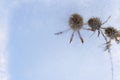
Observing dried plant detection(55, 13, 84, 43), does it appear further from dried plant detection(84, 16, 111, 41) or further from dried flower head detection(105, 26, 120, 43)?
dried flower head detection(105, 26, 120, 43)

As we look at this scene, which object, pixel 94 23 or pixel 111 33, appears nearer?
pixel 94 23

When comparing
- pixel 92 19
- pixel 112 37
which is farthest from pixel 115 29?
pixel 92 19

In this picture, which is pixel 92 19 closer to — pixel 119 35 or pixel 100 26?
pixel 100 26

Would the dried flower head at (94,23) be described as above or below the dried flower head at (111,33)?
above

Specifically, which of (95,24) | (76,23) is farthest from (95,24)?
(76,23)

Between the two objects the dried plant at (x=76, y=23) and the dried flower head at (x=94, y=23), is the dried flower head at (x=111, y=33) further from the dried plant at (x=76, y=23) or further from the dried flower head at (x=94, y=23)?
the dried plant at (x=76, y=23)

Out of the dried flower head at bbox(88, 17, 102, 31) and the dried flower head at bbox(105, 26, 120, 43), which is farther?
the dried flower head at bbox(105, 26, 120, 43)

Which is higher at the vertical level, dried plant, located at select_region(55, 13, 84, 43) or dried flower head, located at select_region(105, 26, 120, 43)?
dried plant, located at select_region(55, 13, 84, 43)

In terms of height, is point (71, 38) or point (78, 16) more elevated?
point (78, 16)

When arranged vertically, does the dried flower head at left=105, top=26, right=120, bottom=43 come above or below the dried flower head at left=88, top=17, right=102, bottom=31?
below

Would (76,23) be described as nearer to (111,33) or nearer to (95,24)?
(95,24)

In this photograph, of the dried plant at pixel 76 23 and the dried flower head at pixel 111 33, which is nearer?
the dried plant at pixel 76 23
